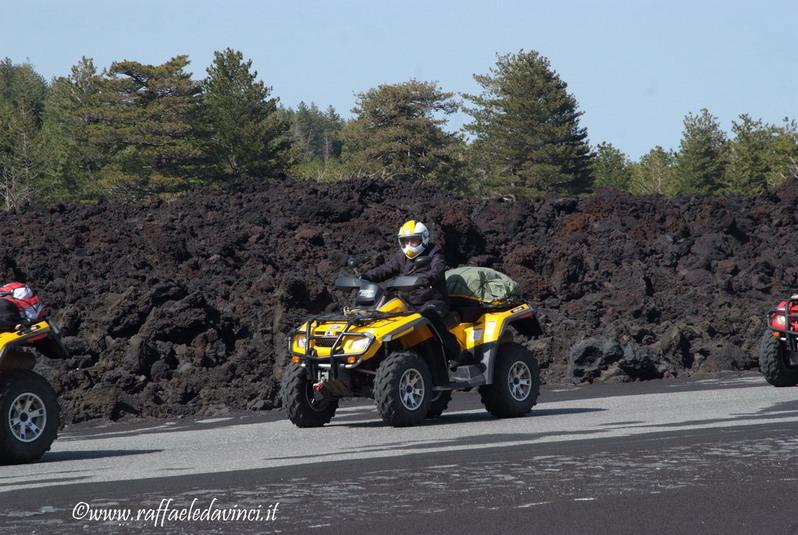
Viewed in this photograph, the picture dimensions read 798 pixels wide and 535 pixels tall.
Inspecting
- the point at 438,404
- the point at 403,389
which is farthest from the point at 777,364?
the point at 403,389

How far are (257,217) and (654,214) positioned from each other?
11660 mm

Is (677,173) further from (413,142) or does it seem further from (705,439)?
(705,439)

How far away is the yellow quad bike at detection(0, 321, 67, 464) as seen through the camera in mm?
11516

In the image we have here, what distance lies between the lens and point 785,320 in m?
18.2

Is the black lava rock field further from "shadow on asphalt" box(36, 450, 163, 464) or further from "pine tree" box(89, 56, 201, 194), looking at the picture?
"pine tree" box(89, 56, 201, 194)

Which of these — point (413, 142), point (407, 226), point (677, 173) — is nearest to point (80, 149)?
point (413, 142)

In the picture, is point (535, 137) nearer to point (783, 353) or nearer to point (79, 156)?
point (79, 156)

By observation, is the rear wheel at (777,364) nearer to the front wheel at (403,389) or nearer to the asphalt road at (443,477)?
the asphalt road at (443,477)

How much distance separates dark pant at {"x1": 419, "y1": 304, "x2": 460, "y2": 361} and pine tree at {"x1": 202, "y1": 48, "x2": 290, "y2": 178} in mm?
56405

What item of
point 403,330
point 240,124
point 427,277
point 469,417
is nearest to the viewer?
point 403,330

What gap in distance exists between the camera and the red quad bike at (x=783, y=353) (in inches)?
707

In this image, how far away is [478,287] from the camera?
15.1 m

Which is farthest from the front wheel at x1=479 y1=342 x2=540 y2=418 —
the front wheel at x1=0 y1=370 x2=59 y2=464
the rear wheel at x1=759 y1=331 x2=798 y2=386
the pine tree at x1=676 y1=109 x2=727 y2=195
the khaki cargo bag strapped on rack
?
the pine tree at x1=676 y1=109 x2=727 y2=195

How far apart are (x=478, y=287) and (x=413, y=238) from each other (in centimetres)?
104
